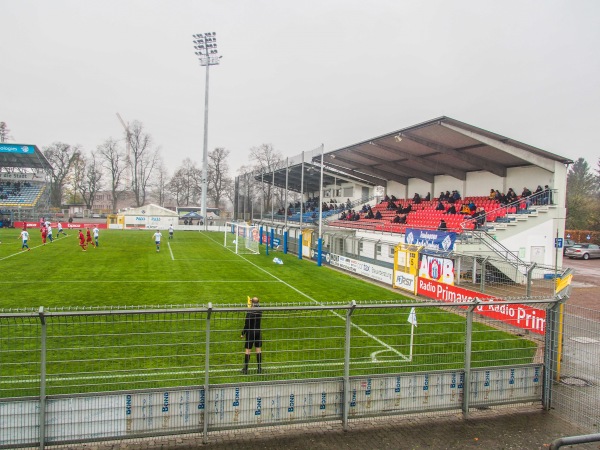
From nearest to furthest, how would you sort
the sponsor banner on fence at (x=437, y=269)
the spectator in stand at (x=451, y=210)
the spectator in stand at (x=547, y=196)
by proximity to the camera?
the sponsor banner on fence at (x=437, y=269)
the spectator in stand at (x=547, y=196)
the spectator in stand at (x=451, y=210)

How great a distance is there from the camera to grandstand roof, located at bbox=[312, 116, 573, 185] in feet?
81.7

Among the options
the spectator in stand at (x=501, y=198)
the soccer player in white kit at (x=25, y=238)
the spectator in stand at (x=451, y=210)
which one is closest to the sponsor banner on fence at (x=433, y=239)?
the spectator in stand at (x=451, y=210)

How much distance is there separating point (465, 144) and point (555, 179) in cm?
567

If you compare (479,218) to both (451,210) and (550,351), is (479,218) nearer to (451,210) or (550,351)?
(451,210)

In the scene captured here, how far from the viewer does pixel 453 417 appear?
22.4ft

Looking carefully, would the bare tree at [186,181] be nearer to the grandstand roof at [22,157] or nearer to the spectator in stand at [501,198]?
the grandstand roof at [22,157]

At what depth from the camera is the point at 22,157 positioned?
56000 mm

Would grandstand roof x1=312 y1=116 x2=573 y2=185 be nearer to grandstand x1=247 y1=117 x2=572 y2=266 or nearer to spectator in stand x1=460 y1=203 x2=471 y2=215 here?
grandstand x1=247 y1=117 x2=572 y2=266

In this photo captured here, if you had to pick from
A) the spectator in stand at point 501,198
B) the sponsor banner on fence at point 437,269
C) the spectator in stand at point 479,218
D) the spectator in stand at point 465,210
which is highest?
the spectator in stand at point 501,198

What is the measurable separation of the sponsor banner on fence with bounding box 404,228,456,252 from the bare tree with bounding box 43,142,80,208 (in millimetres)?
72838

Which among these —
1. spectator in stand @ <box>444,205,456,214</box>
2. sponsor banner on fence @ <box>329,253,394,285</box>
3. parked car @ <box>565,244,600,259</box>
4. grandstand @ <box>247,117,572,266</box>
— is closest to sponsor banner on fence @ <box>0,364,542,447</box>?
sponsor banner on fence @ <box>329,253,394,285</box>

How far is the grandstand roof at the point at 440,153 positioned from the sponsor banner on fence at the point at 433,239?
6386 mm

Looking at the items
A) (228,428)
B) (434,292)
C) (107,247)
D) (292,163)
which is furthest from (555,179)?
(107,247)

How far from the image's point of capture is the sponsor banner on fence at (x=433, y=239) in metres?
21.8
